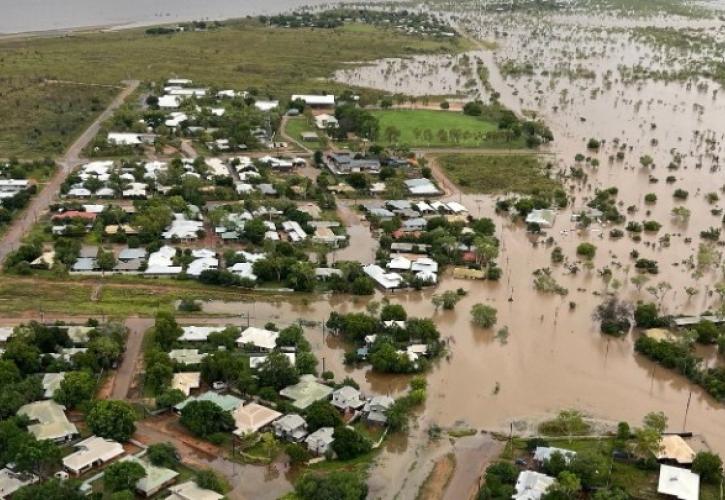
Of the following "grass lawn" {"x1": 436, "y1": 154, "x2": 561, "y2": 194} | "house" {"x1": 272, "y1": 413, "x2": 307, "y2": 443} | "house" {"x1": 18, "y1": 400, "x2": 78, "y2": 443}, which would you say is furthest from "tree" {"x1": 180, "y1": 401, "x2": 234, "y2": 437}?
"grass lawn" {"x1": 436, "y1": 154, "x2": 561, "y2": 194}

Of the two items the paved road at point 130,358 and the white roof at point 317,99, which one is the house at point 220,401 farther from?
the white roof at point 317,99

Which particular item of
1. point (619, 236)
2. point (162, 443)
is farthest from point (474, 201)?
point (162, 443)

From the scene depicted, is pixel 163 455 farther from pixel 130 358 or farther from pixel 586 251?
pixel 586 251

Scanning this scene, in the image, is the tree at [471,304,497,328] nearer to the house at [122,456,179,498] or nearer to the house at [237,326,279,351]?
the house at [237,326,279,351]

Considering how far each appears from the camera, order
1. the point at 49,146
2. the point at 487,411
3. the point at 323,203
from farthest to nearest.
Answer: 1. the point at 49,146
2. the point at 323,203
3. the point at 487,411

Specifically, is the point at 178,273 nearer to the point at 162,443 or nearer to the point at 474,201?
the point at 162,443

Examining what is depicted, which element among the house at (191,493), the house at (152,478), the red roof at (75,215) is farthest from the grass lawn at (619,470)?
the red roof at (75,215)
